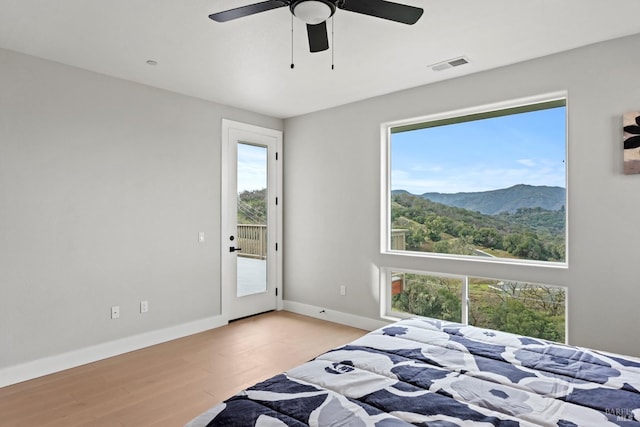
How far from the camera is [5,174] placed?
3.04 meters

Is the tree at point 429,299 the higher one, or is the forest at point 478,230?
the forest at point 478,230

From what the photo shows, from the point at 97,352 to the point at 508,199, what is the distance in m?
4.18

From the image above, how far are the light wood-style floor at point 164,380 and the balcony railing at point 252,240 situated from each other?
3.30 feet

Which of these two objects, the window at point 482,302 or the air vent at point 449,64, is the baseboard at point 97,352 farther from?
the air vent at point 449,64

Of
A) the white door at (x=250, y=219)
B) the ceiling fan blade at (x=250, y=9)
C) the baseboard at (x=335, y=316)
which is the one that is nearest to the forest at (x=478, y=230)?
the baseboard at (x=335, y=316)

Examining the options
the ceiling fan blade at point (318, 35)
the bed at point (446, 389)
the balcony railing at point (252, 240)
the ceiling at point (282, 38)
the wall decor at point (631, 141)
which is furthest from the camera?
the balcony railing at point (252, 240)

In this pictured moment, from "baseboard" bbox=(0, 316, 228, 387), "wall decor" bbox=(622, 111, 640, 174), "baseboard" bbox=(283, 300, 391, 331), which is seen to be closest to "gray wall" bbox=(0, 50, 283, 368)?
"baseboard" bbox=(0, 316, 228, 387)

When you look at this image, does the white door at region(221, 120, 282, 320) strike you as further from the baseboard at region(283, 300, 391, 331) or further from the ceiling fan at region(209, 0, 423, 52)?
the ceiling fan at region(209, 0, 423, 52)

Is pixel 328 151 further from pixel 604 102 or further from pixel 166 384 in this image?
pixel 166 384

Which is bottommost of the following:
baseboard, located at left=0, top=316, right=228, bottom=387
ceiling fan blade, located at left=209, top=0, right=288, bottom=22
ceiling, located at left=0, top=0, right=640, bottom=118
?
baseboard, located at left=0, top=316, right=228, bottom=387

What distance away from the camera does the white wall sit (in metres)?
2.89

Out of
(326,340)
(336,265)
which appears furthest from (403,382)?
(336,265)

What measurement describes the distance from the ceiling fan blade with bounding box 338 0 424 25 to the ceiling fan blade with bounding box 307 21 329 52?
19 cm

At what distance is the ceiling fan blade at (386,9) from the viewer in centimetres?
190
